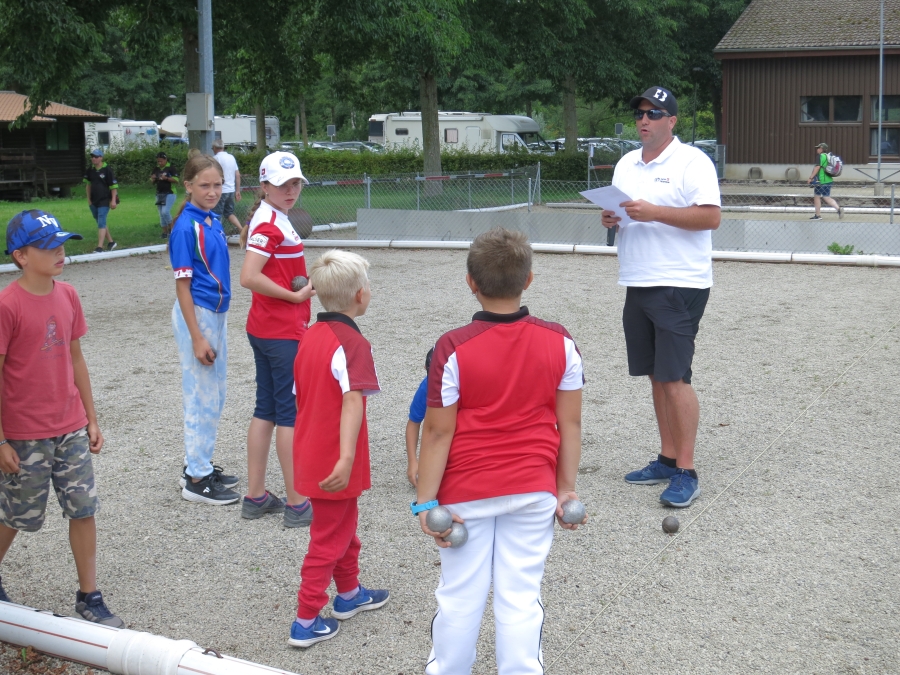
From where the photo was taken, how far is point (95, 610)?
12.2 feet

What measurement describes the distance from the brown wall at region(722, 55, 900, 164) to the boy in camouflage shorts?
33301 millimetres

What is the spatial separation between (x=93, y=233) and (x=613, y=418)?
1588 cm

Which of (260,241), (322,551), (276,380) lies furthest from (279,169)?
(322,551)

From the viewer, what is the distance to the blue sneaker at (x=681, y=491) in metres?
4.89

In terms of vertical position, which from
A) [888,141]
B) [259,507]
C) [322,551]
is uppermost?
[888,141]

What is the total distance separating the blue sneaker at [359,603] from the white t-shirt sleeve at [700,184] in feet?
8.07

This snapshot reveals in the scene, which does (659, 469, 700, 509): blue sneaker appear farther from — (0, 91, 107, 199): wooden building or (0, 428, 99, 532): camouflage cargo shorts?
(0, 91, 107, 199): wooden building

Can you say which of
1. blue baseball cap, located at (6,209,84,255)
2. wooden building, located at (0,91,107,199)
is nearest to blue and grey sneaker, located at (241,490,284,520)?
blue baseball cap, located at (6,209,84,255)

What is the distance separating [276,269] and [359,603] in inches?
63.0

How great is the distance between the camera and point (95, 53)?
16453mm

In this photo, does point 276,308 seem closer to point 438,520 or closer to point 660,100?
point 438,520

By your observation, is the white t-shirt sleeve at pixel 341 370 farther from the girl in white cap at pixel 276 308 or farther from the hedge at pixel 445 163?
the hedge at pixel 445 163

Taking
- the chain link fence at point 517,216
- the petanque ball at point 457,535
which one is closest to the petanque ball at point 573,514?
the petanque ball at point 457,535

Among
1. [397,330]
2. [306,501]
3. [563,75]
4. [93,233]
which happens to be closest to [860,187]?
[563,75]
